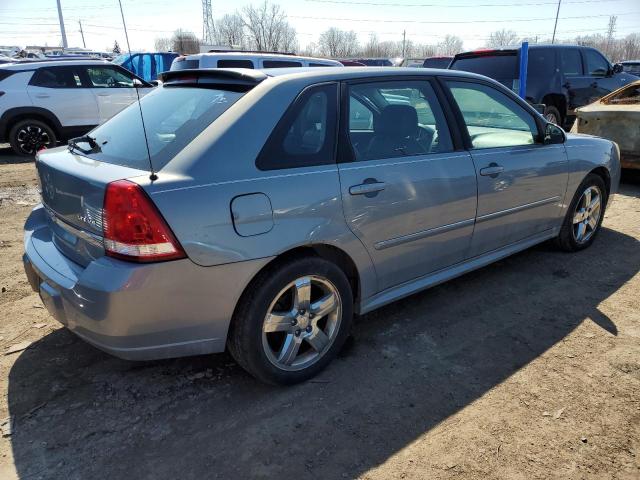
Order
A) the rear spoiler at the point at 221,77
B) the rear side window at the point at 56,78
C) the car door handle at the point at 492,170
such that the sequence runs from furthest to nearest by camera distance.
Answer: the rear side window at the point at 56,78
the car door handle at the point at 492,170
the rear spoiler at the point at 221,77

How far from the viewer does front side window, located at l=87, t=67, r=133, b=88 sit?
32.5 ft

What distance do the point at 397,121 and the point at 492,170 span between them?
2.72 ft

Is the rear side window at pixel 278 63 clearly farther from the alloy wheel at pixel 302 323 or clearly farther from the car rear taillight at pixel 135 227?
the car rear taillight at pixel 135 227

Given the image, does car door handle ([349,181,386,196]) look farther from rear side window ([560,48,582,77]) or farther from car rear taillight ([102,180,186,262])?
rear side window ([560,48,582,77])

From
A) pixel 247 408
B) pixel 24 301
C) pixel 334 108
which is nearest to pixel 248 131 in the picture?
pixel 334 108

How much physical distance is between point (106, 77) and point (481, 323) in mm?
9303

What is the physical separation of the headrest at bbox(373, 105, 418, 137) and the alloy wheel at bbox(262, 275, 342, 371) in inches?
40.4

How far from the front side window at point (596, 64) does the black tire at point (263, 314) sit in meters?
10.0

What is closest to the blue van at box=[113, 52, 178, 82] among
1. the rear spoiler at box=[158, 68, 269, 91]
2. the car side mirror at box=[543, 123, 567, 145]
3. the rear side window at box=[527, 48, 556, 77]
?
the rear side window at box=[527, 48, 556, 77]

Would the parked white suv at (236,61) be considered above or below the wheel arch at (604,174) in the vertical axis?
above

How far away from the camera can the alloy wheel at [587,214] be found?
4.57 metres

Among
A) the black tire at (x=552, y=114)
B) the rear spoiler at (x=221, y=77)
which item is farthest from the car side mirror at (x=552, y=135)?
the black tire at (x=552, y=114)

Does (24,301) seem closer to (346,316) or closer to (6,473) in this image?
(6,473)

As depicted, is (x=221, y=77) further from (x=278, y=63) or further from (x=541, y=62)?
(x=541, y=62)
